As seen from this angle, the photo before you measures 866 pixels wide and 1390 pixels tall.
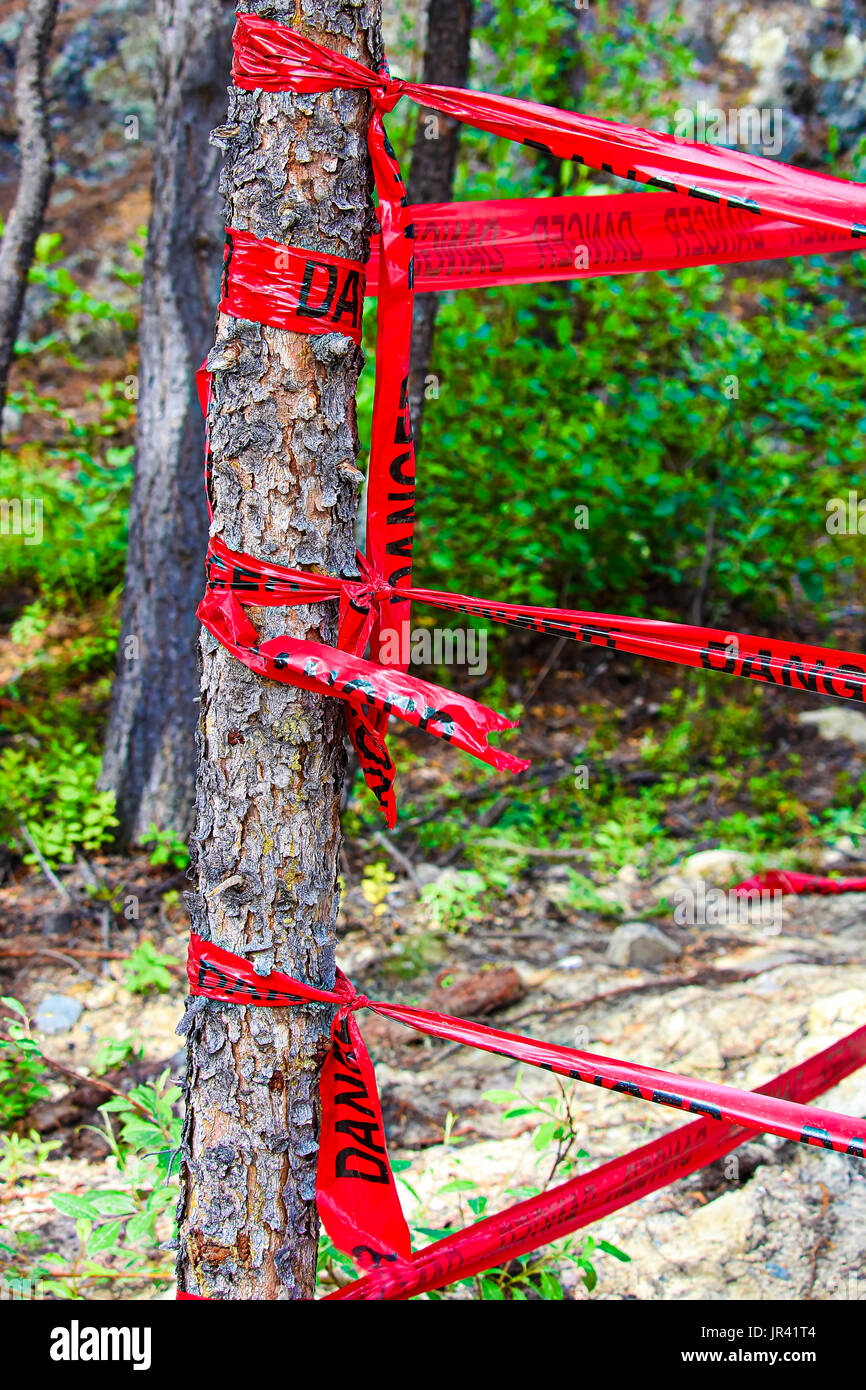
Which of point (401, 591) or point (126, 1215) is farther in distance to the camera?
point (126, 1215)

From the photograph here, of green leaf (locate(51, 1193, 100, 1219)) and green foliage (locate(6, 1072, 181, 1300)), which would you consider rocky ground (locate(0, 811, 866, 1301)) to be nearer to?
green foliage (locate(6, 1072, 181, 1300))

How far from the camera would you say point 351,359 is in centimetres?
156

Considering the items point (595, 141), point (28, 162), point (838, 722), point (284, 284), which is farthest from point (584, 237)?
point (838, 722)

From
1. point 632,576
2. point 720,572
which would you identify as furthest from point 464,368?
point 720,572

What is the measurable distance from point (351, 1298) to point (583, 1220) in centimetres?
42

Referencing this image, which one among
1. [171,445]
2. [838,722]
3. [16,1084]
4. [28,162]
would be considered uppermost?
[28,162]

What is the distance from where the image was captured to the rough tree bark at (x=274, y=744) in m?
1.50

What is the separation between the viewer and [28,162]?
3.87 metres

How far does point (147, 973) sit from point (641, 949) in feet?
5.93

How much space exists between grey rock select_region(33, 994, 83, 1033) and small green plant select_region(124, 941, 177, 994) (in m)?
0.19

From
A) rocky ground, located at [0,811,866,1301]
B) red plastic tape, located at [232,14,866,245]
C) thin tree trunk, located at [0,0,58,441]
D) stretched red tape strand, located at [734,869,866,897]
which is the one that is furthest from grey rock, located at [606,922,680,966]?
thin tree trunk, located at [0,0,58,441]

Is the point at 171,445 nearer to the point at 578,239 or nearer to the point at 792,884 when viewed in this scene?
the point at 578,239

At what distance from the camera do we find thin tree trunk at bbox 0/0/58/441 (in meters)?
3.82

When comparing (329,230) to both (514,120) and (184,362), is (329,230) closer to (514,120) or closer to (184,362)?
(514,120)
